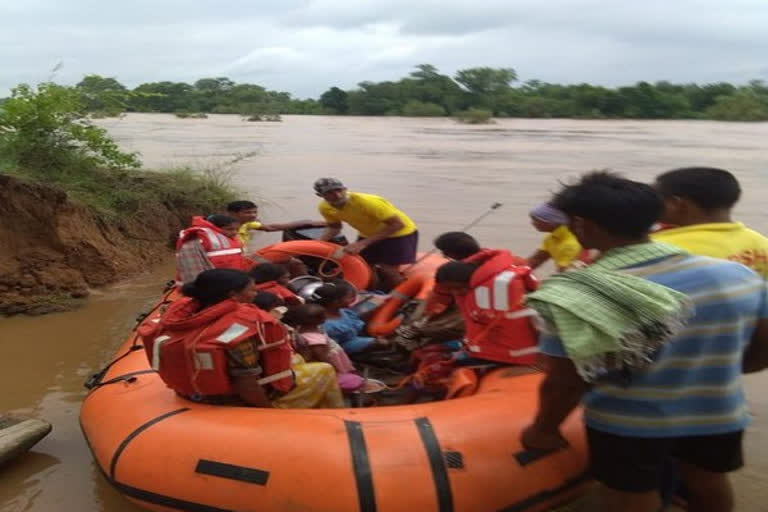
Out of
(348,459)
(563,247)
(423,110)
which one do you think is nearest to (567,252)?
(563,247)

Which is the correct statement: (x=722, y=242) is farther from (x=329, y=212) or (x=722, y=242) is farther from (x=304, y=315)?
(x=329, y=212)

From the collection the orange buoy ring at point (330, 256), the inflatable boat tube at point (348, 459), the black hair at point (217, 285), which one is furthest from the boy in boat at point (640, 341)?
the orange buoy ring at point (330, 256)

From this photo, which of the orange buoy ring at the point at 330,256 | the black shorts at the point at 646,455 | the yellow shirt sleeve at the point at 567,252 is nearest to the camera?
the black shorts at the point at 646,455

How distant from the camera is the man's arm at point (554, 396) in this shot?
1.80 meters

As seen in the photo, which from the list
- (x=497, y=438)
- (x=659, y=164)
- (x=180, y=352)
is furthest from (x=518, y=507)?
(x=659, y=164)

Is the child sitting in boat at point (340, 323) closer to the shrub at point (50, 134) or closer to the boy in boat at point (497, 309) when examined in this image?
the boy in boat at point (497, 309)

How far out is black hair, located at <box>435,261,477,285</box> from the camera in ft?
10.3

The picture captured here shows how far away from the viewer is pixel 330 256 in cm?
486

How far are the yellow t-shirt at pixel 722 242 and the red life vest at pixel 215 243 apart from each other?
2602 mm

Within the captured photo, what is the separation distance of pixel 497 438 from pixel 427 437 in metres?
0.25

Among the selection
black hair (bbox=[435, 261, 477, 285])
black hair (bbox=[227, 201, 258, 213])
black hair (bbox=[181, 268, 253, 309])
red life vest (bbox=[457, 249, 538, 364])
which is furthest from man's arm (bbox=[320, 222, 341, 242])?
black hair (bbox=[181, 268, 253, 309])

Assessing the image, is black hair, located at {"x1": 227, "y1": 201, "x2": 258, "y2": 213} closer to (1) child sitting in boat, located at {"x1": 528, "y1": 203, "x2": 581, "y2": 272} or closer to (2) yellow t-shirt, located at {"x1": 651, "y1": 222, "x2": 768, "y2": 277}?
(1) child sitting in boat, located at {"x1": 528, "y1": 203, "x2": 581, "y2": 272}

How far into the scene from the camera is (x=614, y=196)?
176cm

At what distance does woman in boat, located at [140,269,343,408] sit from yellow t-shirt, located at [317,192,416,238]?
219 centimetres
